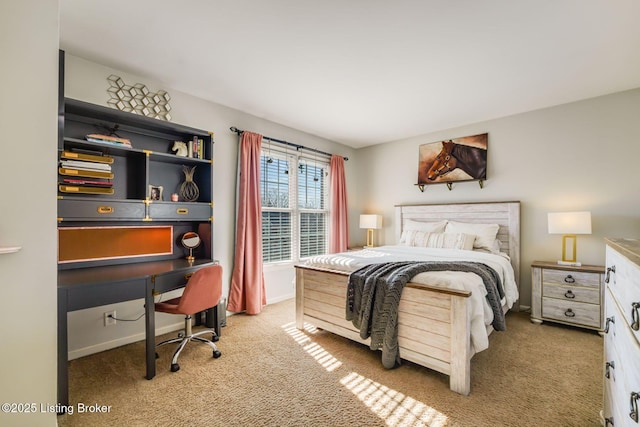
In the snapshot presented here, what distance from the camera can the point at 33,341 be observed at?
1304 mm

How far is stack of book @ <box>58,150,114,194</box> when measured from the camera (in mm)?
2113

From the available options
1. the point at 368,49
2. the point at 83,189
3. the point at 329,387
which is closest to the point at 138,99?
the point at 83,189

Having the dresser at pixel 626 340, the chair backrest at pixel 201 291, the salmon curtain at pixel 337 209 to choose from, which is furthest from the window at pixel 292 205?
the dresser at pixel 626 340

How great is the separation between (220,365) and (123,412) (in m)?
0.68

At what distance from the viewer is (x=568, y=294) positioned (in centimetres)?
295

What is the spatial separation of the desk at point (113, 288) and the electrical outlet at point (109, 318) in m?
0.45

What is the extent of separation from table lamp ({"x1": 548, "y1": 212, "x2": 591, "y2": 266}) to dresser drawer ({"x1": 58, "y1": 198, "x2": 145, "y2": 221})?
4.35m

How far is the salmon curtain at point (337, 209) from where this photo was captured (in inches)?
187

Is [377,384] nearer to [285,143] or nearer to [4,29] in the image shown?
[4,29]

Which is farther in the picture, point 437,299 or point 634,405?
point 437,299

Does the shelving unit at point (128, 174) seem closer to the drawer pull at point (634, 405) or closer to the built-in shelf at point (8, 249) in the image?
the built-in shelf at point (8, 249)

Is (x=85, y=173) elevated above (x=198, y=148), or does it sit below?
below

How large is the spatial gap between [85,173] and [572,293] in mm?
4841

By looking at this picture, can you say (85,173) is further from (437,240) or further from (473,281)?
(437,240)
